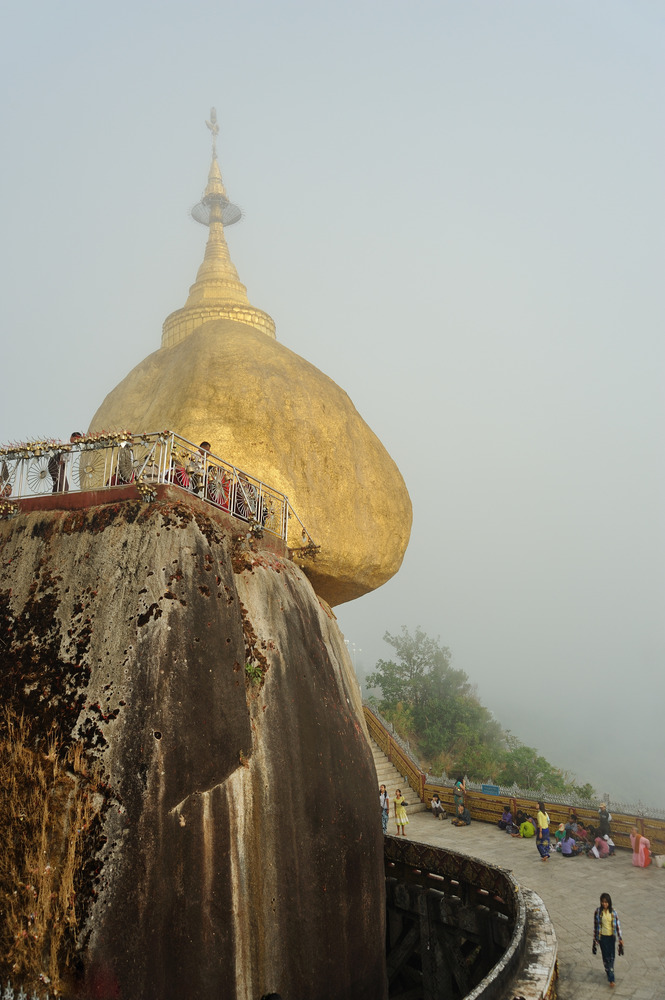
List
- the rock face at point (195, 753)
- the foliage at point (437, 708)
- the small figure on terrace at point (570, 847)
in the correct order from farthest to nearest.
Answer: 1. the foliage at point (437, 708)
2. the small figure on terrace at point (570, 847)
3. the rock face at point (195, 753)

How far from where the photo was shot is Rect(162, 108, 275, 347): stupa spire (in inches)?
794

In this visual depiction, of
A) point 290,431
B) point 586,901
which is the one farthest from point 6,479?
point 586,901

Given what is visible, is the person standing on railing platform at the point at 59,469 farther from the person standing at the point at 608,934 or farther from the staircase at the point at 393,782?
the staircase at the point at 393,782

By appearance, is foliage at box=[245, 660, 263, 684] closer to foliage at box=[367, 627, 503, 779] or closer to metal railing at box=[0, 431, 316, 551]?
metal railing at box=[0, 431, 316, 551]

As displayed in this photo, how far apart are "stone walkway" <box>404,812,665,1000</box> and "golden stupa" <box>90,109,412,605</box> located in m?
7.90

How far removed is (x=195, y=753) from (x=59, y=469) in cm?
508

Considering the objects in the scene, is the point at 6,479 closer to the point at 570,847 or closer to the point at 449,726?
the point at 570,847

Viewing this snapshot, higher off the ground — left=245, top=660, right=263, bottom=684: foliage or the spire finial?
the spire finial

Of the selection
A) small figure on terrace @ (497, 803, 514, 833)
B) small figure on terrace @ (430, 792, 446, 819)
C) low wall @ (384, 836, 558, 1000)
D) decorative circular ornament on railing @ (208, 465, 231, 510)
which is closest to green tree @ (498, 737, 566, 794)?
small figure on terrace @ (430, 792, 446, 819)

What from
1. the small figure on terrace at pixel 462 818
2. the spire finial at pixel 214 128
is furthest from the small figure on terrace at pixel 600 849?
the spire finial at pixel 214 128

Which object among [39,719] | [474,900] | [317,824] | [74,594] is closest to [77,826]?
[39,719]

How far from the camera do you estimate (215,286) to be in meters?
22.5

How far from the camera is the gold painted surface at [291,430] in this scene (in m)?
14.8

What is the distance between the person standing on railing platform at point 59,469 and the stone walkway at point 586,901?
10715mm
